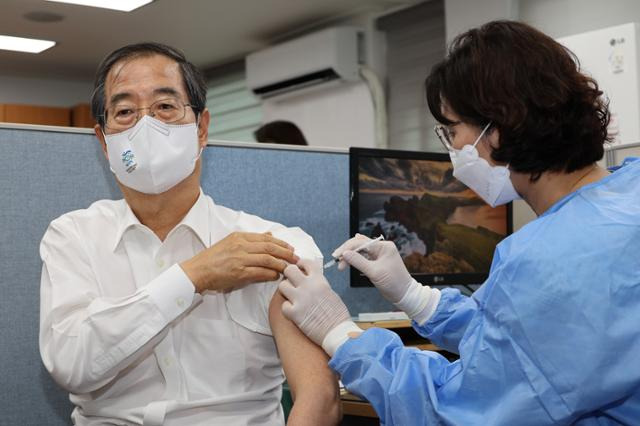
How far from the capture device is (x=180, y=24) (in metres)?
6.44

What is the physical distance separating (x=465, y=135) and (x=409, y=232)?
895 millimetres

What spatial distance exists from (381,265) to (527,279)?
581 mm

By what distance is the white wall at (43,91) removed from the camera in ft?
26.3

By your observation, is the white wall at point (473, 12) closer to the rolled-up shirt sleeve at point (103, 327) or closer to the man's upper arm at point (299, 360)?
the man's upper arm at point (299, 360)

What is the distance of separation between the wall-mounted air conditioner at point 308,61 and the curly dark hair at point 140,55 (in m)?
4.53

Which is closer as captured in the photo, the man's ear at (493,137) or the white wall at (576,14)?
the man's ear at (493,137)

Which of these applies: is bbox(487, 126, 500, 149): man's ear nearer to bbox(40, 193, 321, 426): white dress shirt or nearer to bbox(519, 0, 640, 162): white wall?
bbox(40, 193, 321, 426): white dress shirt

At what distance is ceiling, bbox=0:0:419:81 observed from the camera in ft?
19.3

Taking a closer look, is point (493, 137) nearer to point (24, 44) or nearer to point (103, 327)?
point (103, 327)

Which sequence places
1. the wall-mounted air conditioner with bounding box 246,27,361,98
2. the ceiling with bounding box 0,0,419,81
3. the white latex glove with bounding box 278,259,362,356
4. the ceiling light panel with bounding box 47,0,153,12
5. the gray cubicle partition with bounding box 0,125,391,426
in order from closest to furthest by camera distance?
the white latex glove with bounding box 278,259,362,356 < the gray cubicle partition with bounding box 0,125,391,426 < the ceiling light panel with bounding box 47,0,153,12 < the ceiling with bounding box 0,0,419,81 < the wall-mounted air conditioner with bounding box 246,27,361,98

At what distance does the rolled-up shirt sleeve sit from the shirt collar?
0.17m

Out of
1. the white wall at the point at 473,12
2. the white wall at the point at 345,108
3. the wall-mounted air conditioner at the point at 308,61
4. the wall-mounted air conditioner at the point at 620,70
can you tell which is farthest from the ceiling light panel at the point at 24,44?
the wall-mounted air conditioner at the point at 620,70

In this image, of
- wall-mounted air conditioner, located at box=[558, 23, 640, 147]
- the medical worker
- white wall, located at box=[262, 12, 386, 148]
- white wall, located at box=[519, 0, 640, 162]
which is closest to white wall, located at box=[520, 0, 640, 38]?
white wall, located at box=[519, 0, 640, 162]

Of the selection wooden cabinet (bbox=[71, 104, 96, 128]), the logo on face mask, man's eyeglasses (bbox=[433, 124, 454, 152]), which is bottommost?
the logo on face mask
